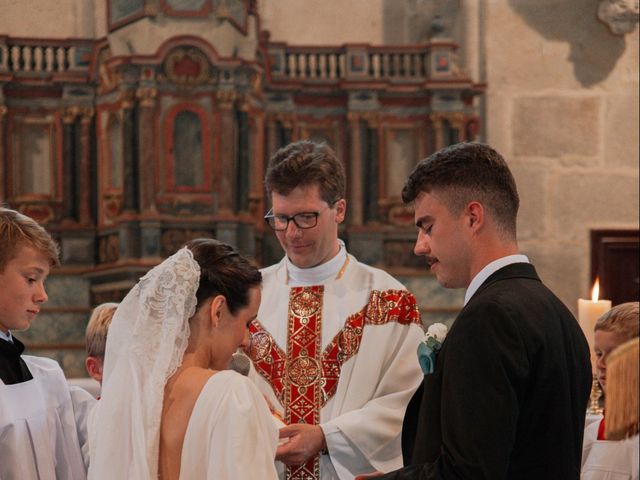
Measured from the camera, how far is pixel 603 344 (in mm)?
4281

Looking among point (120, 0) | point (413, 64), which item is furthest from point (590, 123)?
point (120, 0)

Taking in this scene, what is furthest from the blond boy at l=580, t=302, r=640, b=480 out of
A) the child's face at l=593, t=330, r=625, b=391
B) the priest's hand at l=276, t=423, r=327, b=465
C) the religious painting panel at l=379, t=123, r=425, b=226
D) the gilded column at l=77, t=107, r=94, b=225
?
the gilded column at l=77, t=107, r=94, b=225

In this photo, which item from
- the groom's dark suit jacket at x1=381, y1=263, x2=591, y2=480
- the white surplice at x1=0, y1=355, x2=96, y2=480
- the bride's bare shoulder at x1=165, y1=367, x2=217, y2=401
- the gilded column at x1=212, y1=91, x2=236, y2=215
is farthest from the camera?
the gilded column at x1=212, y1=91, x2=236, y2=215

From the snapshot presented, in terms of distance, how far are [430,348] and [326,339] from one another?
4.67 feet

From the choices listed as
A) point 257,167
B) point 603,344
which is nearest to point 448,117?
point 257,167

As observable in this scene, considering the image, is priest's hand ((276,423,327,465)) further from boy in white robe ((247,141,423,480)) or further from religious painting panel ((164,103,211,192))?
religious painting panel ((164,103,211,192))

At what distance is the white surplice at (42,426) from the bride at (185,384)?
0.62 meters

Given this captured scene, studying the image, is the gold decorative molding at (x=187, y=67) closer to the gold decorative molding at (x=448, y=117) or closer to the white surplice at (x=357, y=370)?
the gold decorative molding at (x=448, y=117)

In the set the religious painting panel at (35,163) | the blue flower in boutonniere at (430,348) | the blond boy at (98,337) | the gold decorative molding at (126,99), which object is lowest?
the blond boy at (98,337)

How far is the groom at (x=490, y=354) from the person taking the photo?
2.61 metres

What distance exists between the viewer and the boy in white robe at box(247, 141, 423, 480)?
4.00 metres

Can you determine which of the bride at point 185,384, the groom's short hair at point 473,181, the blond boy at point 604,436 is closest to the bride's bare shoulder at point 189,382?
Result: the bride at point 185,384

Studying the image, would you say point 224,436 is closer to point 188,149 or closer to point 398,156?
point 188,149

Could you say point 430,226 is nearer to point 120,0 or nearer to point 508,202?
point 508,202
